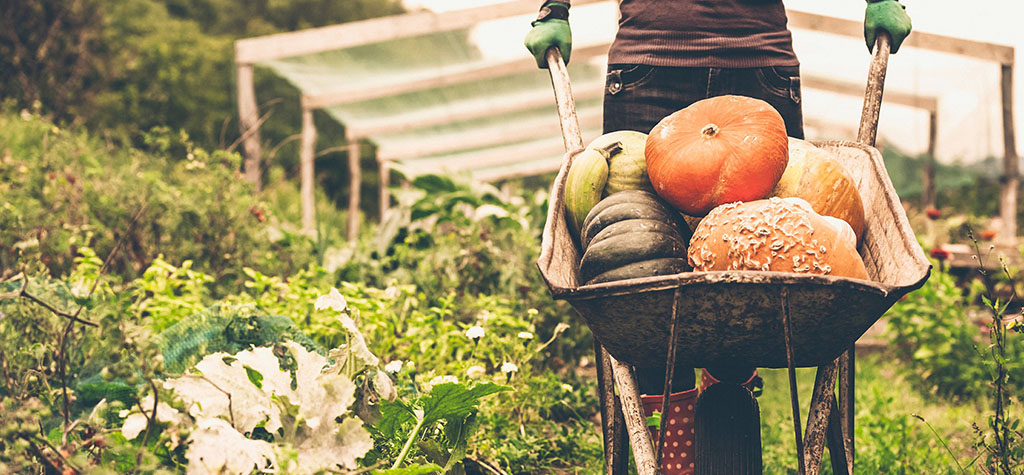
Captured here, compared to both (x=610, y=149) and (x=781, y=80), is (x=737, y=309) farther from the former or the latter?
(x=781, y=80)

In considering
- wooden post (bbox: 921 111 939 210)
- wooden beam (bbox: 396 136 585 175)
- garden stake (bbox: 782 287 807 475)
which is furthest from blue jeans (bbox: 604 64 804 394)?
wooden beam (bbox: 396 136 585 175)

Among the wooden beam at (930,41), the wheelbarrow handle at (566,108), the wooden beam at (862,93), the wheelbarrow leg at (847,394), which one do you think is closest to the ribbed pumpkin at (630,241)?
the wheelbarrow handle at (566,108)

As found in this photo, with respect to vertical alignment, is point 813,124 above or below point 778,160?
below

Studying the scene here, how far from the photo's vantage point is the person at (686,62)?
2400mm

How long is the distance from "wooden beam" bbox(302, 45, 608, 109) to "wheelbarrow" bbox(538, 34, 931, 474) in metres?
7.01

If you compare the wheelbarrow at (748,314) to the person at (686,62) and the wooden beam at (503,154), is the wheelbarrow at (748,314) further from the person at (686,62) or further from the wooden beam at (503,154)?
the wooden beam at (503,154)

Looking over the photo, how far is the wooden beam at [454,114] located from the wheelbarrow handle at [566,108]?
769 cm

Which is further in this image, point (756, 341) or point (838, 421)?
point (838, 421)

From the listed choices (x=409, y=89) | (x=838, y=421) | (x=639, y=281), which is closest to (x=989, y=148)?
(x=409, y=89)

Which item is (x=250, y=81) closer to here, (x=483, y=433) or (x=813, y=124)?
(x=483, y=433)

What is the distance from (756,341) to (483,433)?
1225 millimetres

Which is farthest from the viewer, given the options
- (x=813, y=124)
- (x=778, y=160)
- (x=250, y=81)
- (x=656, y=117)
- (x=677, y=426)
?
(x=813, y=124)

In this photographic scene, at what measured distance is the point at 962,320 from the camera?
4203mm

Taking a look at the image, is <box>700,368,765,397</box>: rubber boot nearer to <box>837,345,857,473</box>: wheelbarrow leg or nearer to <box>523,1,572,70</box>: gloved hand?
<box>837,345,857,473</box>: wheelbarrow leg
